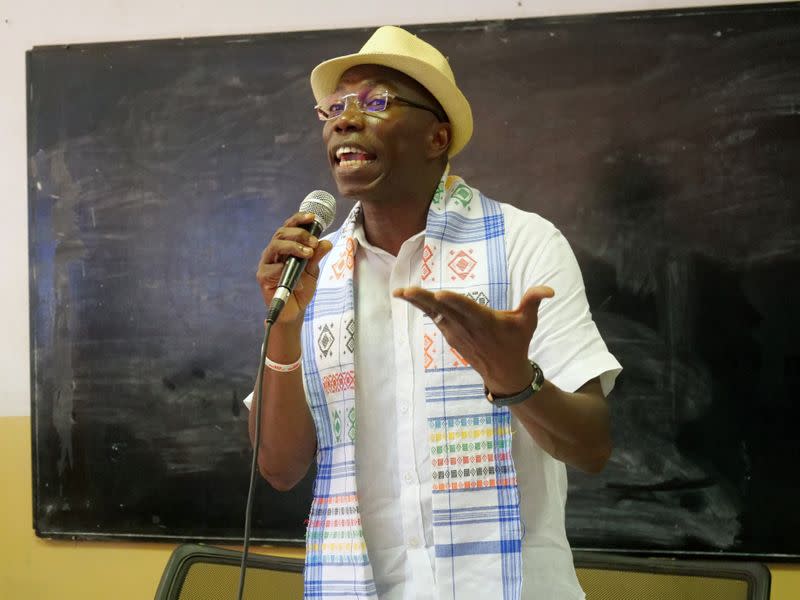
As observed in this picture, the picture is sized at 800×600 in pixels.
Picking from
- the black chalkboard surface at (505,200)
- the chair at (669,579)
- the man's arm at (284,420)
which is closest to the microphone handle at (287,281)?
the man's arm at (284,420)

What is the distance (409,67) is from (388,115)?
105 millimetres

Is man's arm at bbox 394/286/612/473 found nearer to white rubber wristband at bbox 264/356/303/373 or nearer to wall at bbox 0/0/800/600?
white rubber wristband at bbox 264/356/303/373

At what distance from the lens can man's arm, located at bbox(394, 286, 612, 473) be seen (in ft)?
4.06

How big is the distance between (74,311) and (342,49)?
1258 mm

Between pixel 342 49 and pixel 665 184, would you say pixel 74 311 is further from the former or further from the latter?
pixel 665 184

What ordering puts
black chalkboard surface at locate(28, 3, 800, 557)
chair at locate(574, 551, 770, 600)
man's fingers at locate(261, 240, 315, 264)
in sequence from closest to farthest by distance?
man's fingers at locate(261, 240, 315, 264) < chair at locate(574, 551, 770, 600) < black chalkboard surface at locate(28, 3, 800, 557)

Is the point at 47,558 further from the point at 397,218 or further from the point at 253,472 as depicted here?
the point at 253,472

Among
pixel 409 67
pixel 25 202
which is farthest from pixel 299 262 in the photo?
pixel 25 202

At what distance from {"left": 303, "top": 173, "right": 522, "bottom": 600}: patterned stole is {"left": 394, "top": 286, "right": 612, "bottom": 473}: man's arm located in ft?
0.54

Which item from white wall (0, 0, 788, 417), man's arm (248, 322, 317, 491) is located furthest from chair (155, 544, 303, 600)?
white wall (0, 0, 788, 417)

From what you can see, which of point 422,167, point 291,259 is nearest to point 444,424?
point 291,259

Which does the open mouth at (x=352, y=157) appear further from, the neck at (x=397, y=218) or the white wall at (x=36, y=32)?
the white wall at (x=36, y=32)

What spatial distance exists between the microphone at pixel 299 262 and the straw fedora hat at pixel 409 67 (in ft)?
1.11

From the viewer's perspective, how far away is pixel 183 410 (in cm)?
310
